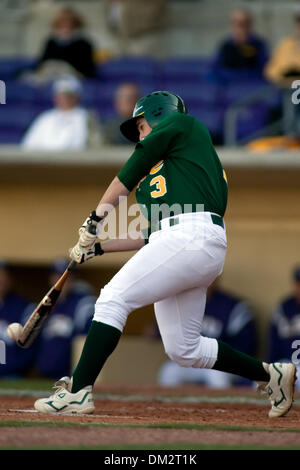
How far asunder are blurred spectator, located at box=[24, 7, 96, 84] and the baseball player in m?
5.89

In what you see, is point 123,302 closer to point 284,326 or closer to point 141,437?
point 141,437

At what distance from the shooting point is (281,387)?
15.4ft

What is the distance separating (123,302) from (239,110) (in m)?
5.22

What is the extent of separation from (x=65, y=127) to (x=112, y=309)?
5074 millimetres

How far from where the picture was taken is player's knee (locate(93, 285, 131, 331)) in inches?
168

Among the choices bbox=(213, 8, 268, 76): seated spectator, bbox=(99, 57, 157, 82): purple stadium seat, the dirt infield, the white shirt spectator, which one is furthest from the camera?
bbox=(99, 57, 157, 82): purple stadium seat

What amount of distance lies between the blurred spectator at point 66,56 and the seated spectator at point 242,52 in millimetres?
1433

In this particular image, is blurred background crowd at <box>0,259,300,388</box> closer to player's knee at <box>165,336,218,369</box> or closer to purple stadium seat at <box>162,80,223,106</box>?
purple stadium seat at <box>162,80,223,106</box>

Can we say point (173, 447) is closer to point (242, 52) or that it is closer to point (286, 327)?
point (286, 327)

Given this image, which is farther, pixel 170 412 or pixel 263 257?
pixel 263 257

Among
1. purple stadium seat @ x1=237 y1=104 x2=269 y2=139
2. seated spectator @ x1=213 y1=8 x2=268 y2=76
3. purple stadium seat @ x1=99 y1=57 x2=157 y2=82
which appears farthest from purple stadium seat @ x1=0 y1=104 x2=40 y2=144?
purple stadium seat @ x1=237 y1=104 x2=269 y2=139

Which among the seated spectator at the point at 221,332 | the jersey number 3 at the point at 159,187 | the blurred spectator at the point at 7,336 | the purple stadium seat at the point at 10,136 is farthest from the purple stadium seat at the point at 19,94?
the jersey number 3 at the point at 159,187
